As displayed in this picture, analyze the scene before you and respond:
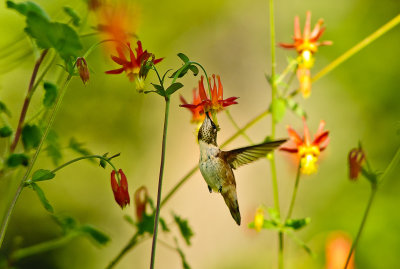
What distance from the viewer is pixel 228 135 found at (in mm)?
4945

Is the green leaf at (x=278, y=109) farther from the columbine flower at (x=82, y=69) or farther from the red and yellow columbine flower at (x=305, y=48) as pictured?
the columbine flower at (x=82, y=69)

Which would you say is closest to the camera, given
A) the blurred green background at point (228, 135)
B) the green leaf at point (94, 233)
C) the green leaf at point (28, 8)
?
the green leaf at point (28, 8)

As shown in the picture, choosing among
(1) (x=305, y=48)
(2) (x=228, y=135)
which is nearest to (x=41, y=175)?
(1) (x=305, y=48)

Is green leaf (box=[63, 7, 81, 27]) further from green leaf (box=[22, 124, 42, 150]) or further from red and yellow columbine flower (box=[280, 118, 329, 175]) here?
red and yellow columbine flower (box=[280, 118, 329, 175])

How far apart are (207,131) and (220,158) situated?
0.12 m

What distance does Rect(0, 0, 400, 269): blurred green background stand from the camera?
4035 millimetres

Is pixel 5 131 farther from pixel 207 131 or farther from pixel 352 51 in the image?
pixel 352 51

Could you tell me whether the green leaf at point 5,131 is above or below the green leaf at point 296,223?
above

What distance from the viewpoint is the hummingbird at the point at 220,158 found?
54.1 inches

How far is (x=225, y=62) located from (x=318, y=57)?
925mm

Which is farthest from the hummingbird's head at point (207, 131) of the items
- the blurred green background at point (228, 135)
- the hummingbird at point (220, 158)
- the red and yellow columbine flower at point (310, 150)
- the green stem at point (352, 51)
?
the blurred green background at point (228, 135)

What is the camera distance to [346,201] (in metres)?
4.24

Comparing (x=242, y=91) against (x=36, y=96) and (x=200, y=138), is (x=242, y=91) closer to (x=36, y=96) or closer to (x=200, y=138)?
(x=36, y=96)

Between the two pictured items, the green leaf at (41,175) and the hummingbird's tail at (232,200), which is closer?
the green leaf at (41,175)
